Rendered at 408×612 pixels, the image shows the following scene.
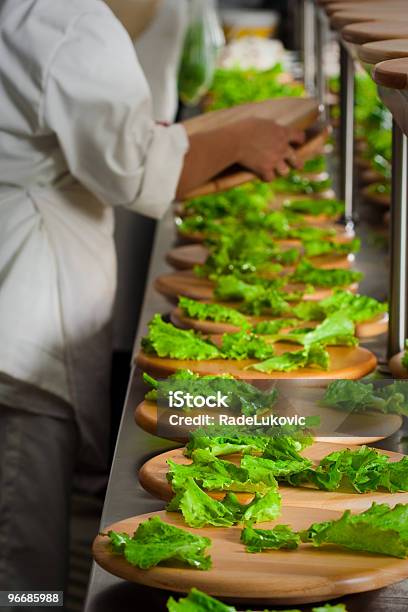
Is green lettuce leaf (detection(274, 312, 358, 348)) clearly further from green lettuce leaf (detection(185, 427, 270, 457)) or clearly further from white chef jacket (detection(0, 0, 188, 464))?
white chef jacket (detection(0, 0, 188, 464))

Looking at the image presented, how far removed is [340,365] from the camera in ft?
6.04

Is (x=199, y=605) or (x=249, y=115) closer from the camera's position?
(x=199, y=605)

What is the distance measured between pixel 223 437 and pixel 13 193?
3.93 ft

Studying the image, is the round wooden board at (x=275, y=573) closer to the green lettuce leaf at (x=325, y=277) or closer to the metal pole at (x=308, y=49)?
the green lettuce leaf at (x=325, y=277)

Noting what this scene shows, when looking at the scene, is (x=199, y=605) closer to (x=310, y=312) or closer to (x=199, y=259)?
(x=310, y=312)

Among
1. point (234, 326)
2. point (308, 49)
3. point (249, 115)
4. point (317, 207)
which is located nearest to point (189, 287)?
point (234, 326)

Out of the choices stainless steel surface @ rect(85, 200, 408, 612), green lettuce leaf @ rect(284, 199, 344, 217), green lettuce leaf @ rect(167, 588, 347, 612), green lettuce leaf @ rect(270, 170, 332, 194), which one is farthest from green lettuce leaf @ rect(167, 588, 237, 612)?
green lettuce leaf @ rect(270, 170, 332, 194)

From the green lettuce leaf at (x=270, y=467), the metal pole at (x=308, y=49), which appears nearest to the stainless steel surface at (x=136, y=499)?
the green lettuce leaf at (x=270, y=467)

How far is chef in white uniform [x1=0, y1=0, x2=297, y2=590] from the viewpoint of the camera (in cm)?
229

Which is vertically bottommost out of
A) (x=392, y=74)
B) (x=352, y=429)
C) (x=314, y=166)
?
(x=314, y=166)

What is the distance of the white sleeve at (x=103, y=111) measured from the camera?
7.45ft

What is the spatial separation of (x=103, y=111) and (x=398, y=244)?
26.0 inches

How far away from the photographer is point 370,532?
118 cm

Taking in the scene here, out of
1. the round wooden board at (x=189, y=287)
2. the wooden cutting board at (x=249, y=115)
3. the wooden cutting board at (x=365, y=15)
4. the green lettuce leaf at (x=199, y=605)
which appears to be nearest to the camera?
the green lettuce leaf at (x=199, y=605)
